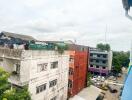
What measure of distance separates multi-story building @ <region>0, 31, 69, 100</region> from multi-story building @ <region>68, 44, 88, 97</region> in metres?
4.20

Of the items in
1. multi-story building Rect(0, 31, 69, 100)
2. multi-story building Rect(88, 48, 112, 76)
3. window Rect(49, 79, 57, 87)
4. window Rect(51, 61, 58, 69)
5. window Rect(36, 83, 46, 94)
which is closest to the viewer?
multi-story building Rect(0, 31, 69, 100)

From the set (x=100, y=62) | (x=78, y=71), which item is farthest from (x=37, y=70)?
(x=100, y=62)

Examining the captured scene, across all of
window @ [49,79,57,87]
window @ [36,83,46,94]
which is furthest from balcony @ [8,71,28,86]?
window @ [49,79,57,87]

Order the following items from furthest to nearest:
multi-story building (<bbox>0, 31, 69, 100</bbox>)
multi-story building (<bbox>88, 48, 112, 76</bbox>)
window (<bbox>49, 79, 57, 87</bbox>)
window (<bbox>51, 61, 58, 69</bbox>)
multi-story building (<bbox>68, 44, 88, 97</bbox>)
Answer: multi-story building (<bbox>88, 48, 112, 76</bbox>)
multi-story building (<bbox>68, 44, 88, 97</bbox>)
window (<bbox>51, 61, 58, 69</bbox>)
window (<bbox>49, 79, 57, 87</bbox>)
multi-story building (<bbox>0, 31, 69, 100</bbox>)

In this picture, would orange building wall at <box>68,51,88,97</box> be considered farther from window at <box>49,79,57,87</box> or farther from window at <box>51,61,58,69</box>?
window at <box>49,79,57,87</box>

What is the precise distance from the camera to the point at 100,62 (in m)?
67.3

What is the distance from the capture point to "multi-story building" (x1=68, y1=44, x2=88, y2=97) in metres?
34.8

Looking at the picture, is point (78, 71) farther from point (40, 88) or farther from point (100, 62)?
point (100, 62)

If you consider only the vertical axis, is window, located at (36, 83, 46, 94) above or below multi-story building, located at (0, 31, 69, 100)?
below

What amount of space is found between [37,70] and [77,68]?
15546 millimetres

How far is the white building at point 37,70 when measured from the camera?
2006 cm

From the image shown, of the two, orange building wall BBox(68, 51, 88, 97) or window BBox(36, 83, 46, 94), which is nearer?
window BBox(36, 83, 46, 94)

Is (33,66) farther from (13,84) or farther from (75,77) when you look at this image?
(75,77)

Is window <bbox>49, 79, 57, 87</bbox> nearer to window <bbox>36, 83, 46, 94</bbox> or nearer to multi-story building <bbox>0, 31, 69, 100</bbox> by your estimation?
multi-story building <bbox>0, 31, 69, 100</bbox>
